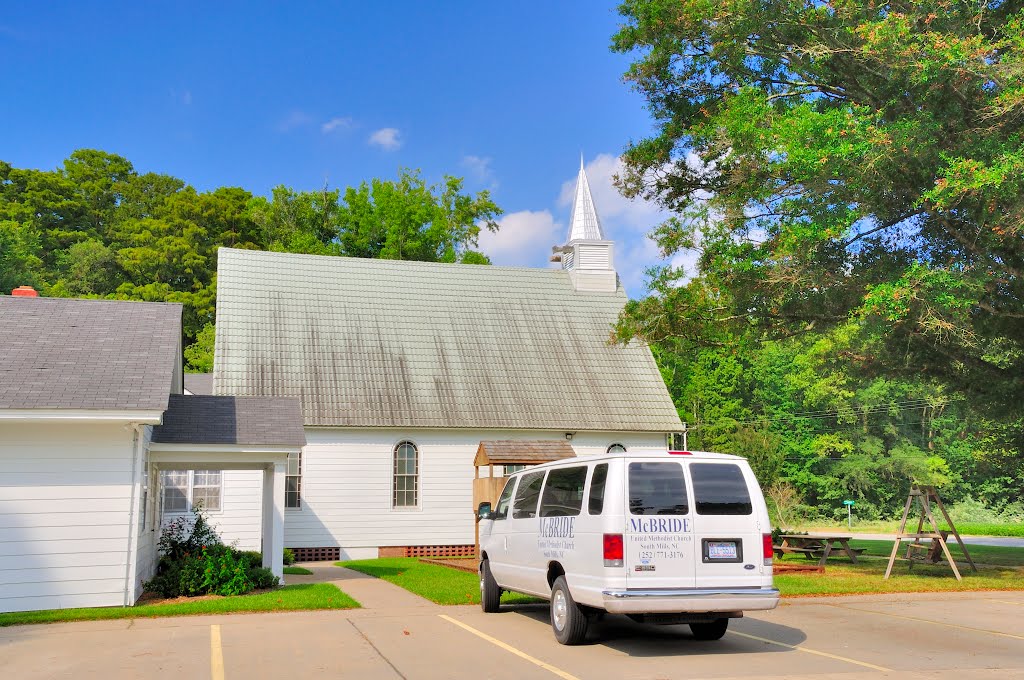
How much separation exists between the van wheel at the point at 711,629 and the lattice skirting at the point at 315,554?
1677 centimetres

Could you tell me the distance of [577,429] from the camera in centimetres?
2839

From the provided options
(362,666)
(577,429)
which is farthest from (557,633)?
(577,429)

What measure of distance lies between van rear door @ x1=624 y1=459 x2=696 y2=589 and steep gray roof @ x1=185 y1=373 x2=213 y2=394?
73.4ft

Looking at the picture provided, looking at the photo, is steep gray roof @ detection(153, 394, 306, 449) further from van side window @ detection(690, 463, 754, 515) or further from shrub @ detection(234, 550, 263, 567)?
van side window @ detection(690, 463, 754, 515)

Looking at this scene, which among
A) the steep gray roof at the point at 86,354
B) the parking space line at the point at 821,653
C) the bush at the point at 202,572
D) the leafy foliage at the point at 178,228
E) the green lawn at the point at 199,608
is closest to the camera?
the parking space line at the point at 821,653

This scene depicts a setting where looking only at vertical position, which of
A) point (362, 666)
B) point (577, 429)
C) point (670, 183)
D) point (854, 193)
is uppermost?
point (670, 183)

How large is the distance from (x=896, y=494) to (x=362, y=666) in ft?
182

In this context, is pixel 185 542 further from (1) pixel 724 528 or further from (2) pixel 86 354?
(1) pixel 724 528

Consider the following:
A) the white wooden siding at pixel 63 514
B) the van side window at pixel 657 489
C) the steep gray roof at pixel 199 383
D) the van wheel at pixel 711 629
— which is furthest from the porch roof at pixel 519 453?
the steep gray roof at pixel 199 383

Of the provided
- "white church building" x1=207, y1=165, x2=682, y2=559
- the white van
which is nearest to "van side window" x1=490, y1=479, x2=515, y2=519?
the white van

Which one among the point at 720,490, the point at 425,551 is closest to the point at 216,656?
the point at 720,490

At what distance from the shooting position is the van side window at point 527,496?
12.4 m

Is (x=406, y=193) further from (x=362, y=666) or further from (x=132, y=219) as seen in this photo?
(x=362, y=666)

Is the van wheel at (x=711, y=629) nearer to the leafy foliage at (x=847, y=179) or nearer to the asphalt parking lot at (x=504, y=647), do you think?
the asphalt parking lot at (x=504, y=647)
